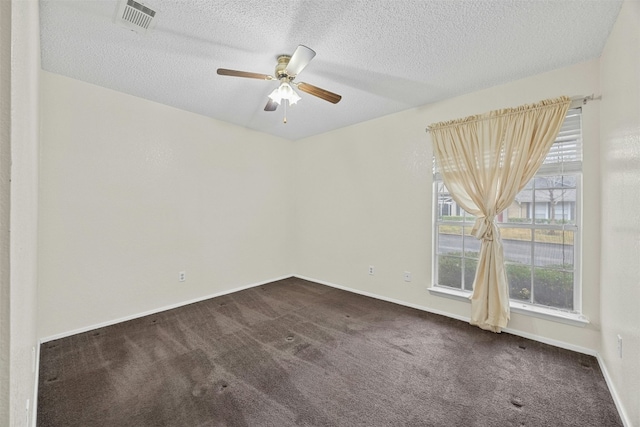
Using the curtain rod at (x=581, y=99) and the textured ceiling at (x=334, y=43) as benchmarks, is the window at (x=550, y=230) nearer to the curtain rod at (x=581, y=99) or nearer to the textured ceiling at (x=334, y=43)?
the curtain rod at (x=581, y=99)

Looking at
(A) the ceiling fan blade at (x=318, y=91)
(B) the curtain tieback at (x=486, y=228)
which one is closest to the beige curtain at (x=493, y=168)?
(B) the curtain tieback at (x=486, y=228)

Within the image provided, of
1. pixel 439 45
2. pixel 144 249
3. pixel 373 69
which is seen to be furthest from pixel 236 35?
pixel 144 249

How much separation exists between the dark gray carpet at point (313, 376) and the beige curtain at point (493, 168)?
406 mm

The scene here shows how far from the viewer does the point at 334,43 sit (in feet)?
6.57

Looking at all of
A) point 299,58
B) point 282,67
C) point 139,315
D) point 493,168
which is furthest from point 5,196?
point 493,168

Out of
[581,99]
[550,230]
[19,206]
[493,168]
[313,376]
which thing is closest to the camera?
[19,206]

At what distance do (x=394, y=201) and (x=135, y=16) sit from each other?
305 centimetres

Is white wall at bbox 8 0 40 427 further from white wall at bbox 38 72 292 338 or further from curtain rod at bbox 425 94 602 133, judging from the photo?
curtain rod at bbox 425 94 602 133

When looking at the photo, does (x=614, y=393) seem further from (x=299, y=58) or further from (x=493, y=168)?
(x=299, y=58)

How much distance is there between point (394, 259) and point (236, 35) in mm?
2954

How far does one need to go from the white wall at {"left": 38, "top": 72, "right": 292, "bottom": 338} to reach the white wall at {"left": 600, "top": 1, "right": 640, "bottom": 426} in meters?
3.87

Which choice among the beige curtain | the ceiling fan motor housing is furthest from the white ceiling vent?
the beige curtain

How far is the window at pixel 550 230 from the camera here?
7.79ft

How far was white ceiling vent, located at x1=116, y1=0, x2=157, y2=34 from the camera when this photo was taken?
5.47 ft
